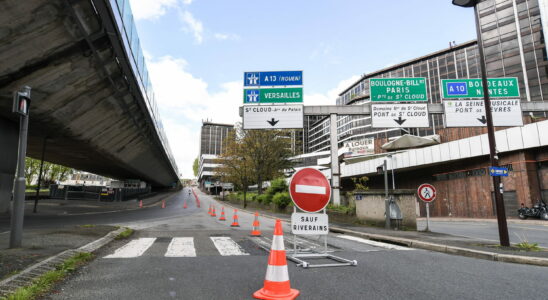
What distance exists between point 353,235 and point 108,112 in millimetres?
14041

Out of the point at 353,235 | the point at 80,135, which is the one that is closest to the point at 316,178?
the point at 353,235

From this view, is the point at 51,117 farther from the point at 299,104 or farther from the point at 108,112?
the point at 299,104

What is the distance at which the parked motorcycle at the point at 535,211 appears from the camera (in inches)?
763

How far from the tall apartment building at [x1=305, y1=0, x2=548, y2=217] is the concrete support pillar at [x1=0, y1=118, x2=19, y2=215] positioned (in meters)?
25.7

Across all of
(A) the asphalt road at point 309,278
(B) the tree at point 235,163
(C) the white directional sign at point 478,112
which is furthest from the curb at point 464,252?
(B) the tree at point 235,163

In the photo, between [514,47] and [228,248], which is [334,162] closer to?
[228,248]

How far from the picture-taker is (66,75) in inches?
479

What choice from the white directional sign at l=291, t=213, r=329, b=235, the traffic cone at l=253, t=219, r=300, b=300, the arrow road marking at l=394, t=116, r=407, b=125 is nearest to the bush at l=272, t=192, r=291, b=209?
the arrow road marking at l=394, t=116, r=407, b=125

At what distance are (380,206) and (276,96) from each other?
6688 millimetres

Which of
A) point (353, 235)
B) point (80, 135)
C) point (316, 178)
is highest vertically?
point (80, 135)

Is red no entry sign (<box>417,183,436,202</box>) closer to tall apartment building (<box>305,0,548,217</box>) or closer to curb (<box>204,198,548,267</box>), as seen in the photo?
curb (<box>204,198,548,267</box>)

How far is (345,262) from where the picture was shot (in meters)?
5.88

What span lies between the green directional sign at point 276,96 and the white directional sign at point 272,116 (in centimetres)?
28

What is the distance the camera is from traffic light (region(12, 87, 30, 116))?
6.53 metres
